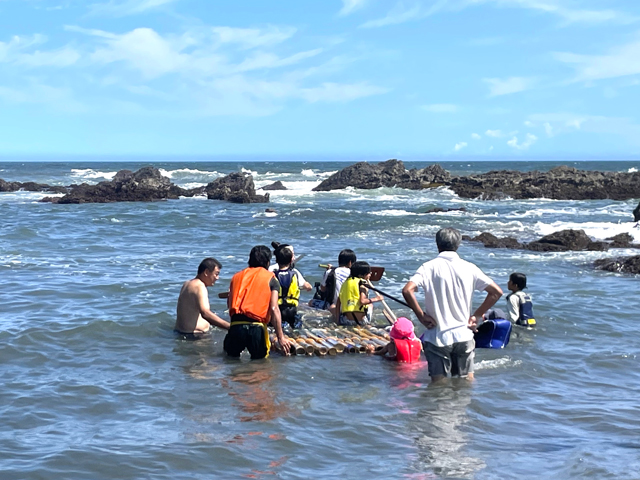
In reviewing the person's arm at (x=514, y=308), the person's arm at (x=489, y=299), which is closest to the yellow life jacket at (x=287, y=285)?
the person's arm at (x=514, y=308)

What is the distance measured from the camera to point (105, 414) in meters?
6.71

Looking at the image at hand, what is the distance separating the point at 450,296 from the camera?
257 inches

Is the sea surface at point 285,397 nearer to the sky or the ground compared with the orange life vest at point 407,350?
nearer to the ground

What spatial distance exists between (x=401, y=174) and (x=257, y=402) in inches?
2035

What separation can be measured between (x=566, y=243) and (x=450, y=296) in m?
15.0

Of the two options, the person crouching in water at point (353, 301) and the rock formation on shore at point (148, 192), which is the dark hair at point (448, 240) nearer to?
the person crouching in water at point (353, 301)

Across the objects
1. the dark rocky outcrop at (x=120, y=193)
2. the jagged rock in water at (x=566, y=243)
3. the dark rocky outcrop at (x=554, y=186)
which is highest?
the dark rocky outcrop at (x=554, y=186)

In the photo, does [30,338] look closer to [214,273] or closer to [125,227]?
[214,273]

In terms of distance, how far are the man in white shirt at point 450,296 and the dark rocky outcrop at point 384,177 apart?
49.0 meters

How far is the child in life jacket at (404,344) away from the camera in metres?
8.77

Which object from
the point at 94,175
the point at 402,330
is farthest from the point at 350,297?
the point at 94,175

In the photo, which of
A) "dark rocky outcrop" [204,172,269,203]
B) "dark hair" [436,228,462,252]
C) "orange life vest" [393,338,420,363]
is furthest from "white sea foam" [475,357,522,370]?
"dark rocky outcrop" [204,172,269,203]

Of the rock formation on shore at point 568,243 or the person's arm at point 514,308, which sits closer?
the person's arm at point 514,308

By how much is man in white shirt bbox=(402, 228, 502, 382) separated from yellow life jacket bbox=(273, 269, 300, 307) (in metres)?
3.62
